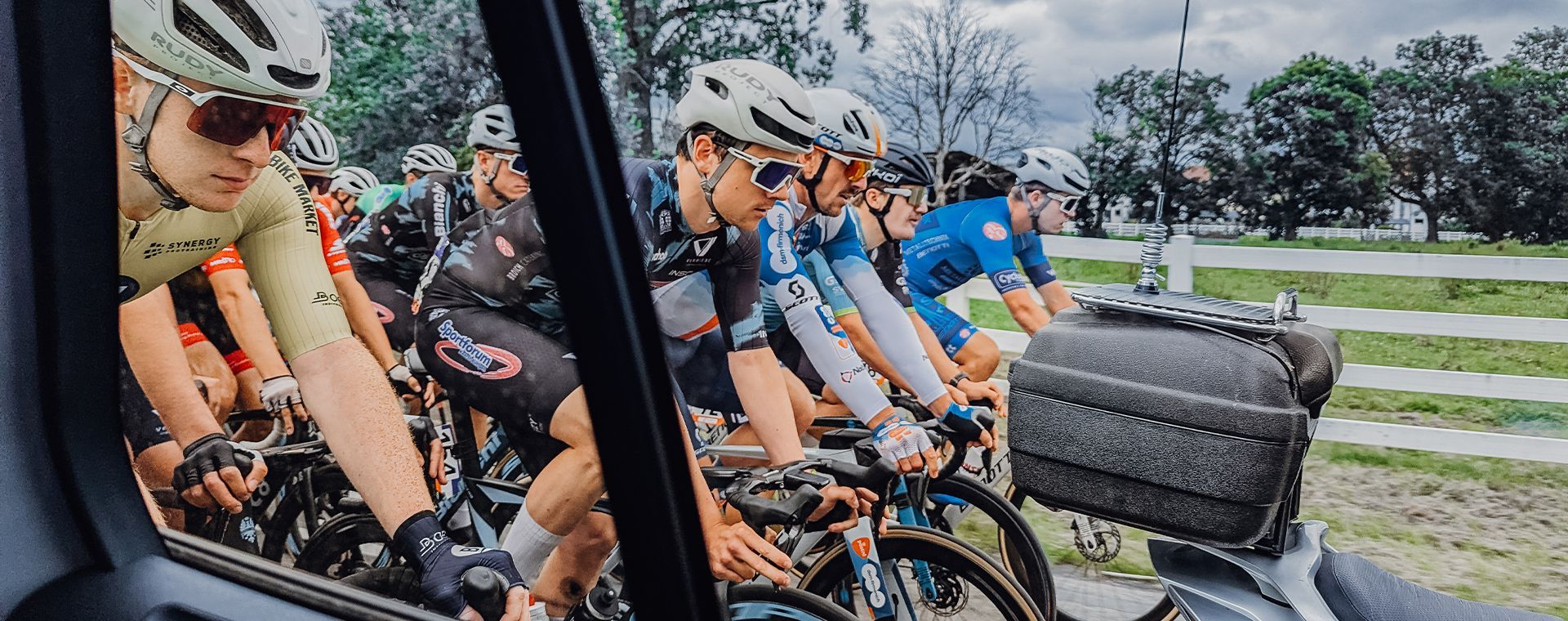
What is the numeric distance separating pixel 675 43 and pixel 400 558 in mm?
728

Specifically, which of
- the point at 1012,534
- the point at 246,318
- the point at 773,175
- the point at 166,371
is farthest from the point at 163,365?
the point at 1012,534

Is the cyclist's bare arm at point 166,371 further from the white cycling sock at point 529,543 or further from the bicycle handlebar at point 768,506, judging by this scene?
the bicycle handlebar at point 768,506

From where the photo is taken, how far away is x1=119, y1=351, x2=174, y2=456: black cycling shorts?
1218 mm

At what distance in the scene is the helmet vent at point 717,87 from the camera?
64.4 inches

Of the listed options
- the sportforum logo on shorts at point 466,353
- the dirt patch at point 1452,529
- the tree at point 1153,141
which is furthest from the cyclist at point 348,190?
the dirt patch at point 1452,529

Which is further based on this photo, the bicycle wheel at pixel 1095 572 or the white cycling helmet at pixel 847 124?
the bicycle wheel at pixel 1095 572

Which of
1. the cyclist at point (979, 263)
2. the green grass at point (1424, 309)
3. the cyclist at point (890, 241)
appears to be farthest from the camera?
the cyclist at point (979, 263)

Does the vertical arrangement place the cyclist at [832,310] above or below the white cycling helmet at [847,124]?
below

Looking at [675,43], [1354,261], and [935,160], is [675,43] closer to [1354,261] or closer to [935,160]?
[935,160]

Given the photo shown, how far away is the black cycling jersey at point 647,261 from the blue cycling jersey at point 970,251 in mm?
1265

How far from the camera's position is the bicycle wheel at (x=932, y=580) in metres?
2.45

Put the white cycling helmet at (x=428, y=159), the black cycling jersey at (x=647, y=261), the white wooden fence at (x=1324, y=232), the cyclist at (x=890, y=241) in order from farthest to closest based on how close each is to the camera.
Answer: the cyclist at (x=890, y=241)
the white wooden fence at (x=1324, y=232)
the white cycling helmet at (x=428, y=159)
the black cycling jersey at (x=647, y=261)

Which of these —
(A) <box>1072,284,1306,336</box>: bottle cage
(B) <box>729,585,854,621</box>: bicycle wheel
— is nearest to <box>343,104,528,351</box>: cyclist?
(A) <box>1072,284,1306,336</box>: bottle cage

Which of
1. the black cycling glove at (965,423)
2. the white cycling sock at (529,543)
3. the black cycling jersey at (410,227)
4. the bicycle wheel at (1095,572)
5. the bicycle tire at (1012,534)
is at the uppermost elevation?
the black cycling jersey at (410,227)
